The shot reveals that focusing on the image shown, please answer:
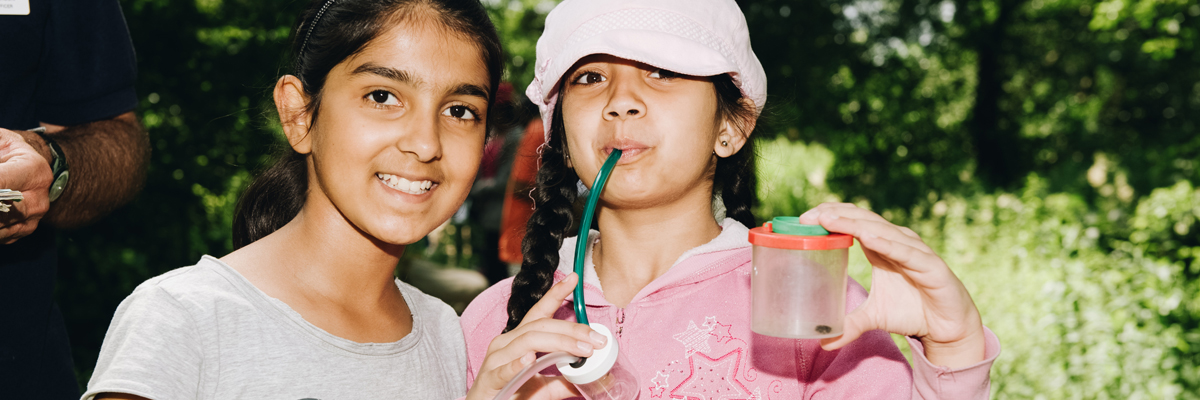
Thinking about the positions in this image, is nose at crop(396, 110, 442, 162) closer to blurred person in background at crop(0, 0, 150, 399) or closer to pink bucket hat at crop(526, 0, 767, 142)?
pink bucket hat at crop(526, 0, 767, 142)

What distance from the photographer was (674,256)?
2264mm

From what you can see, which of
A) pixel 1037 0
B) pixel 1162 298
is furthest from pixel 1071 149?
pixel 1162 298

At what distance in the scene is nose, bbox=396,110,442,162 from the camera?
6.40 ft

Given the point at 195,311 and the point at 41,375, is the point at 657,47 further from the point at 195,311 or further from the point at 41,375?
the point at 41,375

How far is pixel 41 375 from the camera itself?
7.16 ft

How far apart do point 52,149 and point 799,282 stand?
6.02 feet

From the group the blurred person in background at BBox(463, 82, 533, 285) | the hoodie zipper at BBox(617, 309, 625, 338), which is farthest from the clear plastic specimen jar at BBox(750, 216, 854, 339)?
the blurred person in background at BBox(463, 82, 533, 285)

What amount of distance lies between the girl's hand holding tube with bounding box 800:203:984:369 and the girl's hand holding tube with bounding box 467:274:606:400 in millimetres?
482

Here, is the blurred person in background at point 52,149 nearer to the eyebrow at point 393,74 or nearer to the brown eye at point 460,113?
the eyebrow at point 393,74

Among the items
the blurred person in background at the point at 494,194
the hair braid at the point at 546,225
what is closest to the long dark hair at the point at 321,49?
the hair braid at the point at 546,225

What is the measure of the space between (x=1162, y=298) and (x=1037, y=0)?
1115 cm

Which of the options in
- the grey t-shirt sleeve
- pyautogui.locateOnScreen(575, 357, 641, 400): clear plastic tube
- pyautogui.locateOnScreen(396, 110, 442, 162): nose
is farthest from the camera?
pyautogui.locateOnScreen(396, 110, 442, 162): nose

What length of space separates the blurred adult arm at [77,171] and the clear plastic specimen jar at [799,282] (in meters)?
1.62

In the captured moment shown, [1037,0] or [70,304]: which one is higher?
[1037,0]
